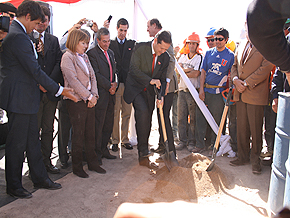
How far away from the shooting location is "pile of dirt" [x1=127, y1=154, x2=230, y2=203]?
114 inches

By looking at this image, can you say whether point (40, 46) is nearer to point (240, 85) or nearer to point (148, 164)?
point (148, 164)

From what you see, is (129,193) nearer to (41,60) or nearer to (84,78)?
(84,78)

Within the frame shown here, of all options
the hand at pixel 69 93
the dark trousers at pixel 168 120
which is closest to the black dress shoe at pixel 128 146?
the dark trousers at pixel 168 120

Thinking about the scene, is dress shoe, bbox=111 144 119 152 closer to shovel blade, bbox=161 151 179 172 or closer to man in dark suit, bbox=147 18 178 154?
man in dark suit, bbox=147 18 178 154

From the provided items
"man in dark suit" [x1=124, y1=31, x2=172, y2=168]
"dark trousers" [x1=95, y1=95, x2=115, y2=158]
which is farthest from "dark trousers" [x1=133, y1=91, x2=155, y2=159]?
"dark trousers" [x1=95, y1=95, x2=115, y2=158]

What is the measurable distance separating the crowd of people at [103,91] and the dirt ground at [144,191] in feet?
0.59

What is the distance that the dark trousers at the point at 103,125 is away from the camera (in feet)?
12.4

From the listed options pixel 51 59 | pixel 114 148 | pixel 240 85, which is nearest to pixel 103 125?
pixel 114 148

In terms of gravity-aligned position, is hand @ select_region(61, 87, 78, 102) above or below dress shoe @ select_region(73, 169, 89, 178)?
above

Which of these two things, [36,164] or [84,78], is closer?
[36,164]

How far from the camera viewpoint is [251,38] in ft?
3.84

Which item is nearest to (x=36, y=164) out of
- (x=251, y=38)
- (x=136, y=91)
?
(x=136, y=91)

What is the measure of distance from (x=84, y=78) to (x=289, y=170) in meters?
2.51

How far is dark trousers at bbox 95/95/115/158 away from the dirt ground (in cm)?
38
